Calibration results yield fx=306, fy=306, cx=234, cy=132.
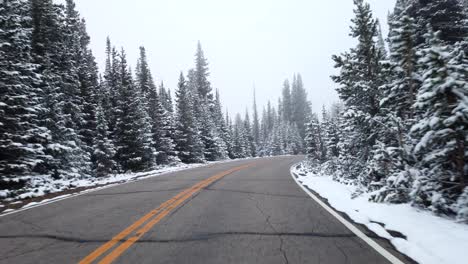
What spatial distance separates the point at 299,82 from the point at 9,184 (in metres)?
96.3

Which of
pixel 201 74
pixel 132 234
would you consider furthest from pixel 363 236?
pixel 201 74

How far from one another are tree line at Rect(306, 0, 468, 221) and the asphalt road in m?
1.91

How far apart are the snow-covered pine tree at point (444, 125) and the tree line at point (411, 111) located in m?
0.01

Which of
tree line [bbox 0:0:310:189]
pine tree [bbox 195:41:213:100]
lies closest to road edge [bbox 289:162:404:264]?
tree line [bbox 0:0:310:189]

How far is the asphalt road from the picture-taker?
4.10 m

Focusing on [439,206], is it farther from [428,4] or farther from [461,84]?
[428,4]

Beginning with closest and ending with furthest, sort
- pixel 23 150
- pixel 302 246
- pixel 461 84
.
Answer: pixel 302 246
pixel 461 84
pixel 23 150

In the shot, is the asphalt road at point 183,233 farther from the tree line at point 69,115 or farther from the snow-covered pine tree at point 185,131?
the snow-covered pine tree at point 185,131

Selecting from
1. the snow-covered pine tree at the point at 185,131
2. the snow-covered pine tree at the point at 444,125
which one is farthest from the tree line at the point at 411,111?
the snow-covered pine tree at the point at 185,131

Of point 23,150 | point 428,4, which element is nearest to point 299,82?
point 428,4

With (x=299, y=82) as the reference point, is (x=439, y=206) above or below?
below

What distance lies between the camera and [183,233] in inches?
203

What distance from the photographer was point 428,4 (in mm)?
16656

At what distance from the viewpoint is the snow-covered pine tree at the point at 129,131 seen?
22.5m
